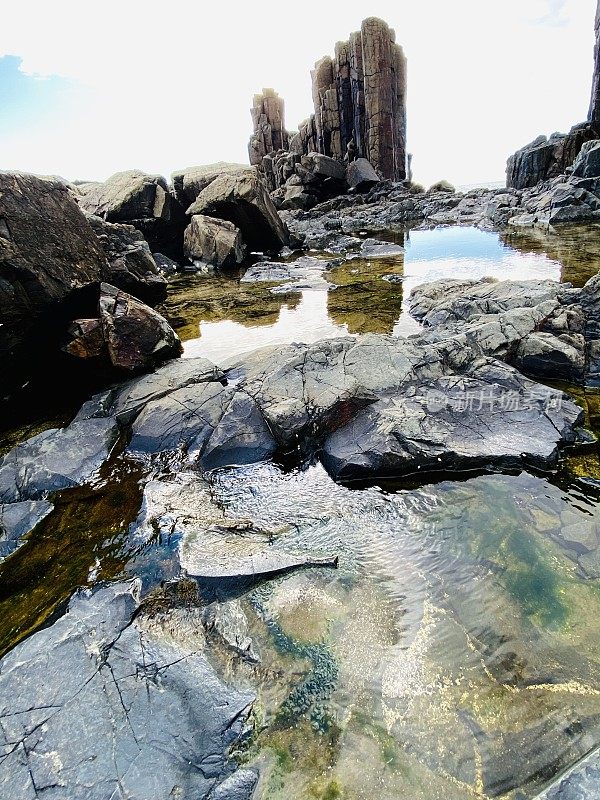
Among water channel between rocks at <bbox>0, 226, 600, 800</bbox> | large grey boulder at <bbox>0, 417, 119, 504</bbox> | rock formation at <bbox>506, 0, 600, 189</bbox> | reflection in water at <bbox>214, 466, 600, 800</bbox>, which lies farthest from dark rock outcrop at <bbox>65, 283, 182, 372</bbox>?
rock formation at <bbox>506, 0, 600, 189</bbox>

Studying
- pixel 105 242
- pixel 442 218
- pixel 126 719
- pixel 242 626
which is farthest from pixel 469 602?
pixel 442 218

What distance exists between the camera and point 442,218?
113 feet

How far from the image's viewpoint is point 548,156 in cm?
3731

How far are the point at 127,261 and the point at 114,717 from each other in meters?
8.46

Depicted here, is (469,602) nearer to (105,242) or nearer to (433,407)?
(433,407)

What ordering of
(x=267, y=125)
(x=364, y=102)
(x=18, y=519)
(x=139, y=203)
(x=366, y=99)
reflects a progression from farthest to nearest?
(x=267, y=125)
(x=364, y=102)
(x=366, y=99)
(x=139, y=203)
(x=18, y=519)

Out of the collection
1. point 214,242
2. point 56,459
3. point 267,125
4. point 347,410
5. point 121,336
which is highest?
point 267,125

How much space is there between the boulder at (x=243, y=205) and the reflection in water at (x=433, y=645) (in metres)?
19.0

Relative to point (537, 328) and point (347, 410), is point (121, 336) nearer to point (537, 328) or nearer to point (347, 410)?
point (347, 410)

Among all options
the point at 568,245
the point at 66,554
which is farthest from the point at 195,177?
the point at 66,554

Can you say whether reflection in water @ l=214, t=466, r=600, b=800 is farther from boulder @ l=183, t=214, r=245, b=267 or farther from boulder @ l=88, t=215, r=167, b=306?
boulder @ l=183, t=214, r=245, b=267

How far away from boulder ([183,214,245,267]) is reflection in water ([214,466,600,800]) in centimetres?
1761

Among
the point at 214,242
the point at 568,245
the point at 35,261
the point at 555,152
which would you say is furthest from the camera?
the point at 555,152

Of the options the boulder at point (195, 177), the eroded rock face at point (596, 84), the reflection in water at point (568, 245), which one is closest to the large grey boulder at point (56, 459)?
the reflection in water at point (568, 245)
